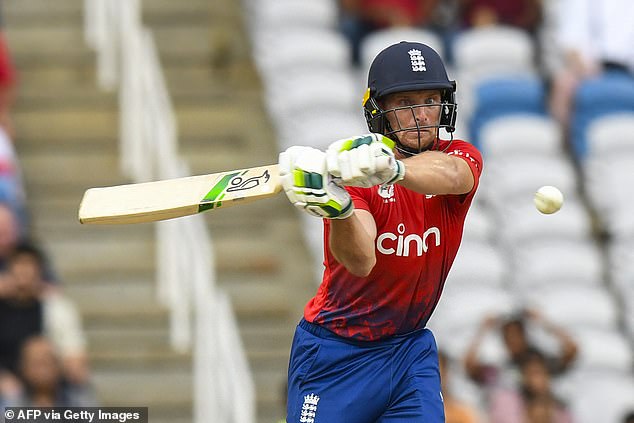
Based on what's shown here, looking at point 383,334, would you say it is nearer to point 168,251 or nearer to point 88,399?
point 88,399

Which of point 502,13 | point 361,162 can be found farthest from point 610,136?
point 361,162

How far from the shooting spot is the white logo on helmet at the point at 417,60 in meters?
4.58

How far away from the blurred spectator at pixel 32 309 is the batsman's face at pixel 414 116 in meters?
3.60

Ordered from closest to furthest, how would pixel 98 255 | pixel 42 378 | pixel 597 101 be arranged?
pixel 42 378 < pixel 98 255 < pixel 597 101

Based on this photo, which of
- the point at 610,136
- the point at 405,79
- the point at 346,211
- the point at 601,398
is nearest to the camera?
the point at 346,211

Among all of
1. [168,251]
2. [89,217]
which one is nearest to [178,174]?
[168,251]

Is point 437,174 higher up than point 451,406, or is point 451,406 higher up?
point 437,174

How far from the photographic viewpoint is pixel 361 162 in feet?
13.3

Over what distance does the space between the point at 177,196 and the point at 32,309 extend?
3539 mm

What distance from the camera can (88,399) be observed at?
7.78m

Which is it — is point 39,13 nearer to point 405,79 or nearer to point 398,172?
point 405,79

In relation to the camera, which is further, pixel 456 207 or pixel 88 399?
pixel 88 399

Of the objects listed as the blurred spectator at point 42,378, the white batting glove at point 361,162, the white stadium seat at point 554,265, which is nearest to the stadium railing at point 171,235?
the blurred spectator at point 42,378

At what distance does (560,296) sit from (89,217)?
486 centimetres
